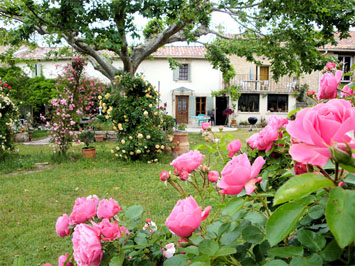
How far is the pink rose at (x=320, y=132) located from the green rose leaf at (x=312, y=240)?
0.17 metres

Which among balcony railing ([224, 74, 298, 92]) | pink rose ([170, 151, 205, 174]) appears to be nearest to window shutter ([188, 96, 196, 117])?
balcony railing ([224, 74, 298, 92])

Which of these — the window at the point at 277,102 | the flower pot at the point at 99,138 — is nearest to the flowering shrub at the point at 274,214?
the flower pot at the point at 99,138

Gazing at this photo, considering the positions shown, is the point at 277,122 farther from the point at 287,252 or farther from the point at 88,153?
the point at 88,153

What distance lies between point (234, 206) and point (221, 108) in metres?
21.0

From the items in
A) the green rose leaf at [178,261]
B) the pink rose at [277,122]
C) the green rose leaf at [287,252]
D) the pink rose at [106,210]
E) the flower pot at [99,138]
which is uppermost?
the pink rose at [277,122]

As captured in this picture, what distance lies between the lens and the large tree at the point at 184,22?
21.0 feet

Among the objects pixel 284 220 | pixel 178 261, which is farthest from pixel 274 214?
pixel 178 261

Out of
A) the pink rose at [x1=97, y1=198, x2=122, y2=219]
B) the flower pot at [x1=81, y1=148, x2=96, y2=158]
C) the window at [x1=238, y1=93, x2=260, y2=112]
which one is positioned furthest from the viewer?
the window at [x1=238, y1=93, x2=260, y2=112]

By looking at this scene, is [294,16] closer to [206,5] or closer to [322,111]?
[206,5]

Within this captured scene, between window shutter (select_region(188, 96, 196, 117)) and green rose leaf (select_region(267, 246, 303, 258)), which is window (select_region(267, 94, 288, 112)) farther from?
green rose leaf (select_region(267, 246, 303, 258))

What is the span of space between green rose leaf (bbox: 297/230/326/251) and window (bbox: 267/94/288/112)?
21757 mm

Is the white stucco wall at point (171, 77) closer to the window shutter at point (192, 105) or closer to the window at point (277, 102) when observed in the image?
the window shutter at point (192, 105)

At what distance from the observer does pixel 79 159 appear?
7434 mm

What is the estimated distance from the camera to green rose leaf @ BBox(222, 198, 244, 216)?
0.59 meters
